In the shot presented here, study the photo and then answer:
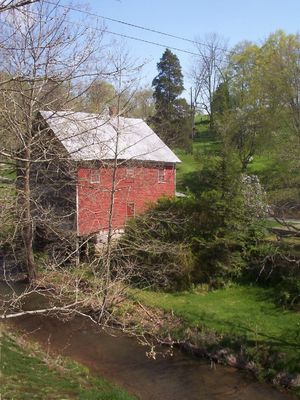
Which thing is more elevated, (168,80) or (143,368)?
(168,80)

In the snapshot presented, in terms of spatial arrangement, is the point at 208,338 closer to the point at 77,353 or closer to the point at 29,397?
the point at 77,353

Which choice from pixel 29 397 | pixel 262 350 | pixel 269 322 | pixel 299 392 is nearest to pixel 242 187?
pixel 269 322

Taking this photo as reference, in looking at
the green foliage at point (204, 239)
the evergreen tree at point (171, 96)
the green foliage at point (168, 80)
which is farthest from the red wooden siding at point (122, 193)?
the green foliage at point (168, 80)

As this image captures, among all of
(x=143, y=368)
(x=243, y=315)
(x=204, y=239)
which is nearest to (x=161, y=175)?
(x=204, y=239)

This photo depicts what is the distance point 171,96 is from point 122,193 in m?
31.5

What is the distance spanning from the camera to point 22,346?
13719 mm

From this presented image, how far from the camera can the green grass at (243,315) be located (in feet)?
46.8

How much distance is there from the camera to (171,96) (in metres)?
55.8

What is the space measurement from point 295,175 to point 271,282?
508 inches

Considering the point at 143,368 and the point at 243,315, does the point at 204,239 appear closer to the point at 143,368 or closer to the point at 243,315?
the point at 243,315

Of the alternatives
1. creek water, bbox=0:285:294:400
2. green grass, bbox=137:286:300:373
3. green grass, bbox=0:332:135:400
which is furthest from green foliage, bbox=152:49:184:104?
green grass, bbox=0:332:135:400

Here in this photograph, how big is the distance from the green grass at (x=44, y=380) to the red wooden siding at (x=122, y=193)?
10.2m

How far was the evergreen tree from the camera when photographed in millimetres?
51469

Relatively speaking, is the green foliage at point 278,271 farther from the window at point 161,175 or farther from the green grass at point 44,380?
the window at point 161,175
